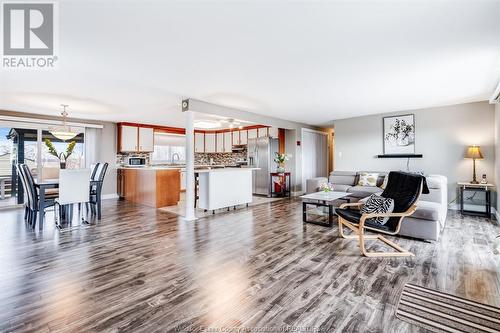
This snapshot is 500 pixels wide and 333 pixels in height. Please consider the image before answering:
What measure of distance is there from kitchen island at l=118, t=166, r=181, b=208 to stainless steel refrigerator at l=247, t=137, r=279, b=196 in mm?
2508

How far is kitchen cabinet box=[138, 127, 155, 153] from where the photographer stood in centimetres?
757

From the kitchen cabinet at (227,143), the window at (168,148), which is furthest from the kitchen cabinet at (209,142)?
the window at (168,148)

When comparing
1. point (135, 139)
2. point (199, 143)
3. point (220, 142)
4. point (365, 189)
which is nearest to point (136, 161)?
point (135, 139)

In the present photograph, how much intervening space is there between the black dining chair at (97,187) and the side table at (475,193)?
715cm

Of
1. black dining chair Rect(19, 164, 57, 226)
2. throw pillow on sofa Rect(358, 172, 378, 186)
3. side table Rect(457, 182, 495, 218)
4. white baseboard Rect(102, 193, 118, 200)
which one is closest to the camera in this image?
black dining chair Rect(19, 164, 57, 226)

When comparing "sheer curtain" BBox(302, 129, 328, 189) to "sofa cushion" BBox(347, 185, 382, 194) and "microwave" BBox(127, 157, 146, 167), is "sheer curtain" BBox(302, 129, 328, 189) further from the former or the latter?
"microwave" BBox(127, 157, 146, 167)

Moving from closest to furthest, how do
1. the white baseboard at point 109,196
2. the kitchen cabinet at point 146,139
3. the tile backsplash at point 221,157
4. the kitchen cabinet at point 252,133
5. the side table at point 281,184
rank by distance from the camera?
the white baseboard at point 109,196, the side table at point 281,184, the kitchen cabinet at point 146,139, the kitchen cabinet at point 252,133, the tile backsplash at point 221,157

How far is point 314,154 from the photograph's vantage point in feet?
27.2

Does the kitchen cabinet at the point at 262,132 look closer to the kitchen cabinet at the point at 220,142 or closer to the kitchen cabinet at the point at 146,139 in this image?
the kitchen cabinet at the point at 220,142

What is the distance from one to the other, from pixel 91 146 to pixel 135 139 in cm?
118

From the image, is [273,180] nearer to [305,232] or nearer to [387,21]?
[305,232]

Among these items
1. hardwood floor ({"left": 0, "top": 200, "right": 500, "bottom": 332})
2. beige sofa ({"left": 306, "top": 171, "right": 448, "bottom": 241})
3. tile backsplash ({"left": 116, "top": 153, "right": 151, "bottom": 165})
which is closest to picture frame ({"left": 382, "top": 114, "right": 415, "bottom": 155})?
beige sofa ({"left": 306, "top": 171, "right": 448, "bottom": 241})

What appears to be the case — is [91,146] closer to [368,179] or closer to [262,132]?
[262,132]

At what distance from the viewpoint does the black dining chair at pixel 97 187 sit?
464cm
